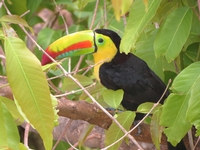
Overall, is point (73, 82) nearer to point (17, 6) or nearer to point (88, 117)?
point (88, 117)

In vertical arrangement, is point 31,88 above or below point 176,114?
above

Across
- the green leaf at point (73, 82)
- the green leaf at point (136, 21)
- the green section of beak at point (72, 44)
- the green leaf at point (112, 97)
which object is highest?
the green leaf at point (136, 21)

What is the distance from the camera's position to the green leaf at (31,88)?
782mm

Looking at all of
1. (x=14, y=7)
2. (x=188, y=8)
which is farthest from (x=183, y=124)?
(x=14, y=7)

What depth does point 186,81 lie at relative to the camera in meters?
1.13

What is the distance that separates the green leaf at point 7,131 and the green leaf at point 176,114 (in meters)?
0.44

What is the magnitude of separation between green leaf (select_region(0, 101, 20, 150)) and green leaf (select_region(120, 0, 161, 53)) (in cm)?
45

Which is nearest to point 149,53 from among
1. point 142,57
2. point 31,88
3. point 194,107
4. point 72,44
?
point 142,57

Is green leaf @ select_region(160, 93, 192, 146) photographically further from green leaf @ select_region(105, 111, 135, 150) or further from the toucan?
the toucan

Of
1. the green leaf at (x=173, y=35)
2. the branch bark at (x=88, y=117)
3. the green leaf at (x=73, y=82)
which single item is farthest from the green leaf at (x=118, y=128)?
the green leaf at (x=73, y=82)

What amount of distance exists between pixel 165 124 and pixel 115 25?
0.88m

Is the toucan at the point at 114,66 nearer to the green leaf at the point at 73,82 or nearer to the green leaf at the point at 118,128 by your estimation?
the green leaf at the point at 73,82

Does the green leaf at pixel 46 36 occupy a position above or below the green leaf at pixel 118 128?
below

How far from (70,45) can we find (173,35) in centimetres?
47
